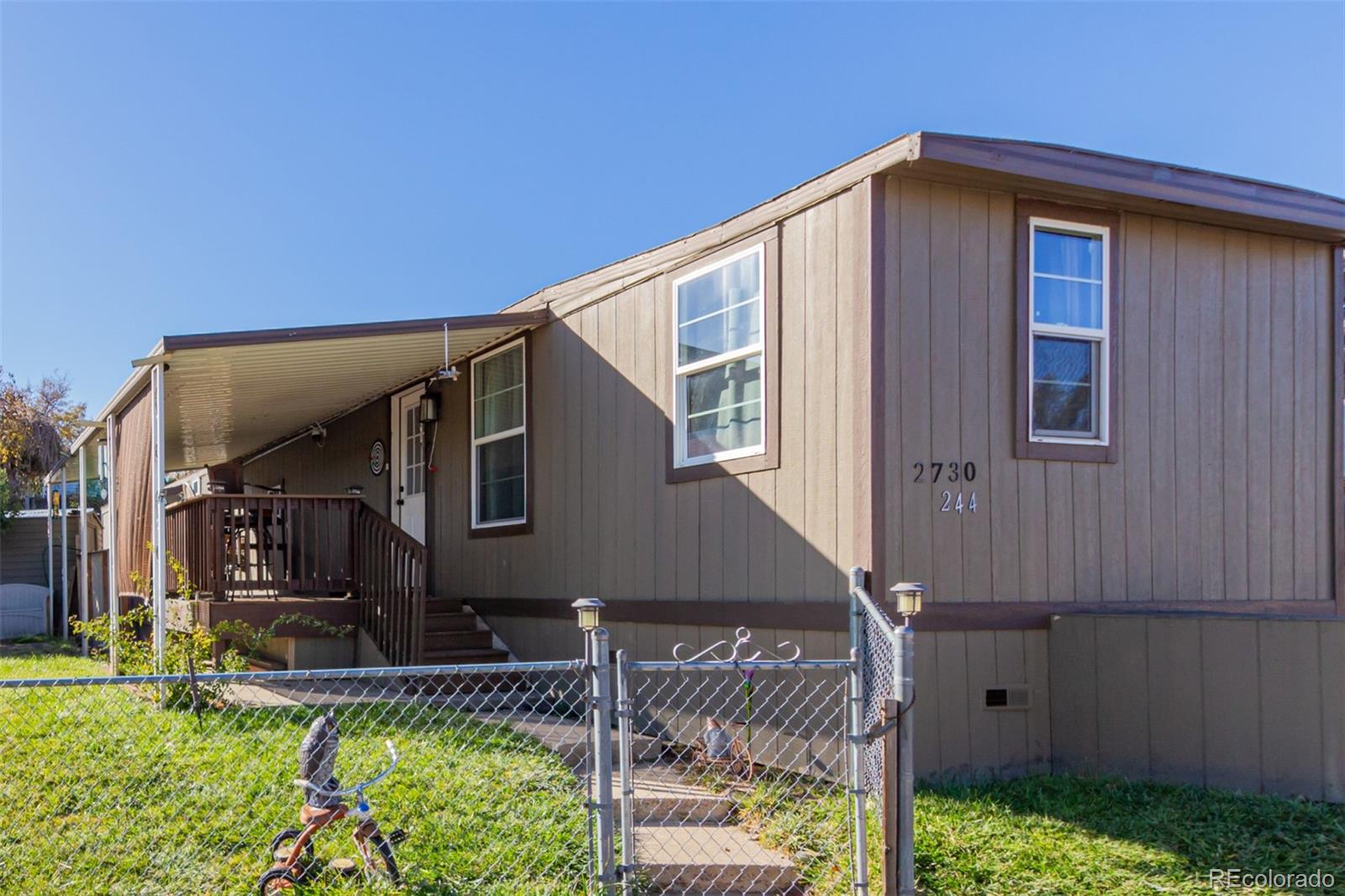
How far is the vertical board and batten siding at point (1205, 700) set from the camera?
4891 mm

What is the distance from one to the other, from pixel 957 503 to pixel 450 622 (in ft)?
15.0

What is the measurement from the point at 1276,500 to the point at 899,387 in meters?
2.72

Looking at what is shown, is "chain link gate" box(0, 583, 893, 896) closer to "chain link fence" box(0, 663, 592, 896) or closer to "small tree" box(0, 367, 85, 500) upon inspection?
"chain link fence" box(0, 663, 592, 896)

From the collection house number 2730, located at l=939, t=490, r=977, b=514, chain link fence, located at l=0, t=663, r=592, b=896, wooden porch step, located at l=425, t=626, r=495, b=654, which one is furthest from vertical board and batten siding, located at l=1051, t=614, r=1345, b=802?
wooden porch step, located at l=425, t=626, r=495, b=654

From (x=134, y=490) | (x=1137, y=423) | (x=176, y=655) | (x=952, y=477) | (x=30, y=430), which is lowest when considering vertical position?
(x=176, y=655)

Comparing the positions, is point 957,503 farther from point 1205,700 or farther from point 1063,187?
point 1063,187

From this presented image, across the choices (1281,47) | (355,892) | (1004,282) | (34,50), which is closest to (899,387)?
(1004,282)

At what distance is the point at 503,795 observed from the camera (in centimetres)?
485

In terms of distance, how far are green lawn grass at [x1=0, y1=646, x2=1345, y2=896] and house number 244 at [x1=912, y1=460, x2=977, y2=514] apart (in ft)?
4.46

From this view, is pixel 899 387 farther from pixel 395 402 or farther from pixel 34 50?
pixel 34 50

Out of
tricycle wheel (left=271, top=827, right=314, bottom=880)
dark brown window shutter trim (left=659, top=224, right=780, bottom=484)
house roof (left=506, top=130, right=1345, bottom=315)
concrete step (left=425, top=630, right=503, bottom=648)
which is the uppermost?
house roof (left=506, top=130, right=1345, bottom=315)

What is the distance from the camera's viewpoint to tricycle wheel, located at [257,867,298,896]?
3584mm

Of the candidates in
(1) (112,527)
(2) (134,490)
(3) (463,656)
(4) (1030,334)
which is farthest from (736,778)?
(1) (112,527)

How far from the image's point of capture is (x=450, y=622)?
28.6ft
